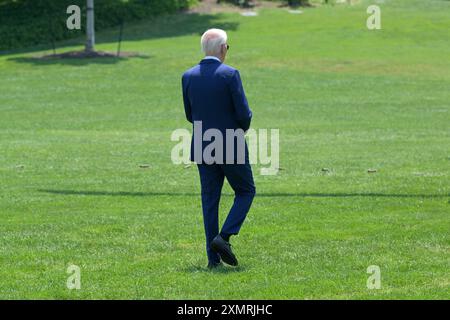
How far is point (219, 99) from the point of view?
9273 millimetres

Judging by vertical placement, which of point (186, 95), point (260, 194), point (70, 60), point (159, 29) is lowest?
point (159, 29)

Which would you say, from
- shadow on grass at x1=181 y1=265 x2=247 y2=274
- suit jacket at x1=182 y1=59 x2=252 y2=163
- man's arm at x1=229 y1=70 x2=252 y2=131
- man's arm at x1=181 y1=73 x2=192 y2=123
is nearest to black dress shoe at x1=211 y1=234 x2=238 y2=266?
shadow on grass at x1=181 y1=265 x2=247 y2=274

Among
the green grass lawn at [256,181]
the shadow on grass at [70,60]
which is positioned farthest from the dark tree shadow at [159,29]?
the green grass lawn at [256,181]

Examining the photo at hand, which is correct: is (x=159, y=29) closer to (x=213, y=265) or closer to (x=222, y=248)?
(x=213, y=265)

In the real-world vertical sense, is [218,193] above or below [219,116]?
below

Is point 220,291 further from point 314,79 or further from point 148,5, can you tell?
point 148,5

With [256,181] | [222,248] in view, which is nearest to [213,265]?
[222,248]

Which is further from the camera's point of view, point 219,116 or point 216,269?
point 216,269

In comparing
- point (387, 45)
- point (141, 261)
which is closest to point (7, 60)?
point (387, 45)

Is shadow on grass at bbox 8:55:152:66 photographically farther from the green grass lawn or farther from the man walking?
the man walking

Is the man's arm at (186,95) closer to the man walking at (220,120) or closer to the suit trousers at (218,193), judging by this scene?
the man walking at (220,120)

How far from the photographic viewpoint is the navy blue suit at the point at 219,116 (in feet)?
30.3

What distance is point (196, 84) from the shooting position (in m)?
9.35

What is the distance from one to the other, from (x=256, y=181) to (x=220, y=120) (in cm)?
707
